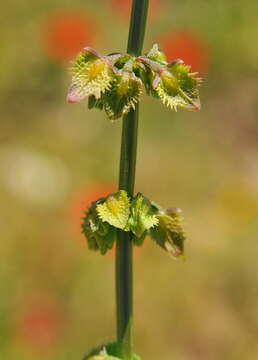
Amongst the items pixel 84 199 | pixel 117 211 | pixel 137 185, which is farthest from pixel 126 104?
pixel 137 185

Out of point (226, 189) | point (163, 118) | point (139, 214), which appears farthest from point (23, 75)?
point (139, 214)

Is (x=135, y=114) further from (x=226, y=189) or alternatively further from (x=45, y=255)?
(x=226, y=189)

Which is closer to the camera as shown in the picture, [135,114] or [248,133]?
[135,114]

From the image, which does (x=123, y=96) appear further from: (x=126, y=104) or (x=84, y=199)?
(x=84, y=199)

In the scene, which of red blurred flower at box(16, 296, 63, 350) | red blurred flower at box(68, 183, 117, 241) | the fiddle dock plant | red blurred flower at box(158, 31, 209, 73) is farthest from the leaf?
red blurred flower at box(158, 31, 209, 73)

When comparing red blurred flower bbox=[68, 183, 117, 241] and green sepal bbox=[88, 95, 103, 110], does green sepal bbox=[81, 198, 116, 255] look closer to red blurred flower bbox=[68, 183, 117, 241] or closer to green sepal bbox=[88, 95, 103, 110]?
green sepal bbox=[88, 95, 103, 110]

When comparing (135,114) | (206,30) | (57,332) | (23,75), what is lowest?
(57,332)

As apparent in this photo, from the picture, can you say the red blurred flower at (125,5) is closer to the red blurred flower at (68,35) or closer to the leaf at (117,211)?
the red blurred flower at (68,35)
